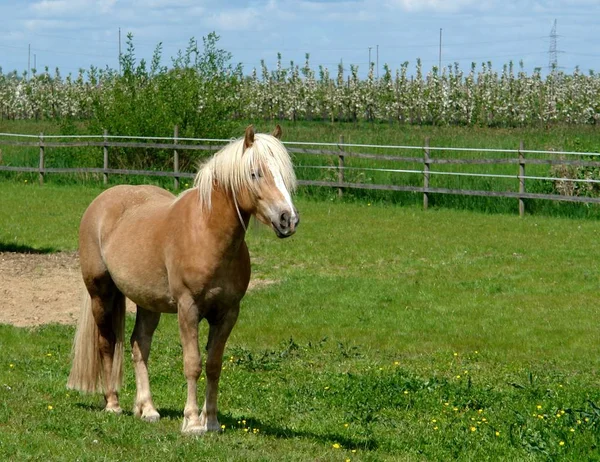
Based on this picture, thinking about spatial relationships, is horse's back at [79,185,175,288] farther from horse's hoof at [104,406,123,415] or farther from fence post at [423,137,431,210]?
fence post at [423,137,431,210]

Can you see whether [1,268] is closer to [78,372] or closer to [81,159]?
[78,372]

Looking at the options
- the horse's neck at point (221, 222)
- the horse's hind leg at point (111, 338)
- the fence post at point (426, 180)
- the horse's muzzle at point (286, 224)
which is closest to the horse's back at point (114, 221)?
the horse's hind leg at point (111, 338)

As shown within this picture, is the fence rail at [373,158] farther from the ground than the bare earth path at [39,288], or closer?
farther from the ground

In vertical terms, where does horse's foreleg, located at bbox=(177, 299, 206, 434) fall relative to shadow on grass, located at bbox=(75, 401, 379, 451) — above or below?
above

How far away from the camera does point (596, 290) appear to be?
13.7 metres

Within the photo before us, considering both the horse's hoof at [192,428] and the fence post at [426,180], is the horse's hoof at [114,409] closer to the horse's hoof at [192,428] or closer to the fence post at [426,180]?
the horse's hoof at [192,428]

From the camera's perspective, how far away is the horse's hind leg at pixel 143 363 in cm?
738

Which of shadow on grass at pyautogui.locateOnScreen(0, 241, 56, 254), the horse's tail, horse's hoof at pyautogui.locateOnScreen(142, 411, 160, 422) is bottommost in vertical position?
shadow on grass at pyautogui.locateOnScreen(0, 241, 56, 254)

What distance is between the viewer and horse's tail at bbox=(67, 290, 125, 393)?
776cm

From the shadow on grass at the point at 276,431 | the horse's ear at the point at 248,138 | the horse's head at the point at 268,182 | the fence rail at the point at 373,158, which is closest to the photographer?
the horse's head at the point at 268,182

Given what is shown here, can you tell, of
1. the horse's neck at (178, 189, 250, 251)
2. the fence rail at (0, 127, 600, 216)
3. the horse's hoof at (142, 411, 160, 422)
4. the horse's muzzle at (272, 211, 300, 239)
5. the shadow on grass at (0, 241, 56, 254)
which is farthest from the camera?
the fence rail at (0, 127, 600, 216)

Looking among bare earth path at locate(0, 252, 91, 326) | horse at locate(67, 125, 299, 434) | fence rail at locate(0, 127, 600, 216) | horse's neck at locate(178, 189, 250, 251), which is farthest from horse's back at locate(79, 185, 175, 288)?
fence rail at locate(0, 127, 600, 216)

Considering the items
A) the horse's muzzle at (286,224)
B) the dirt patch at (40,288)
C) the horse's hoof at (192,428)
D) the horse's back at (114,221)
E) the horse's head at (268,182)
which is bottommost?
the dirt patch at (40,288)

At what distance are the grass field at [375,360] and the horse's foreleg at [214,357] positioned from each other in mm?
165
